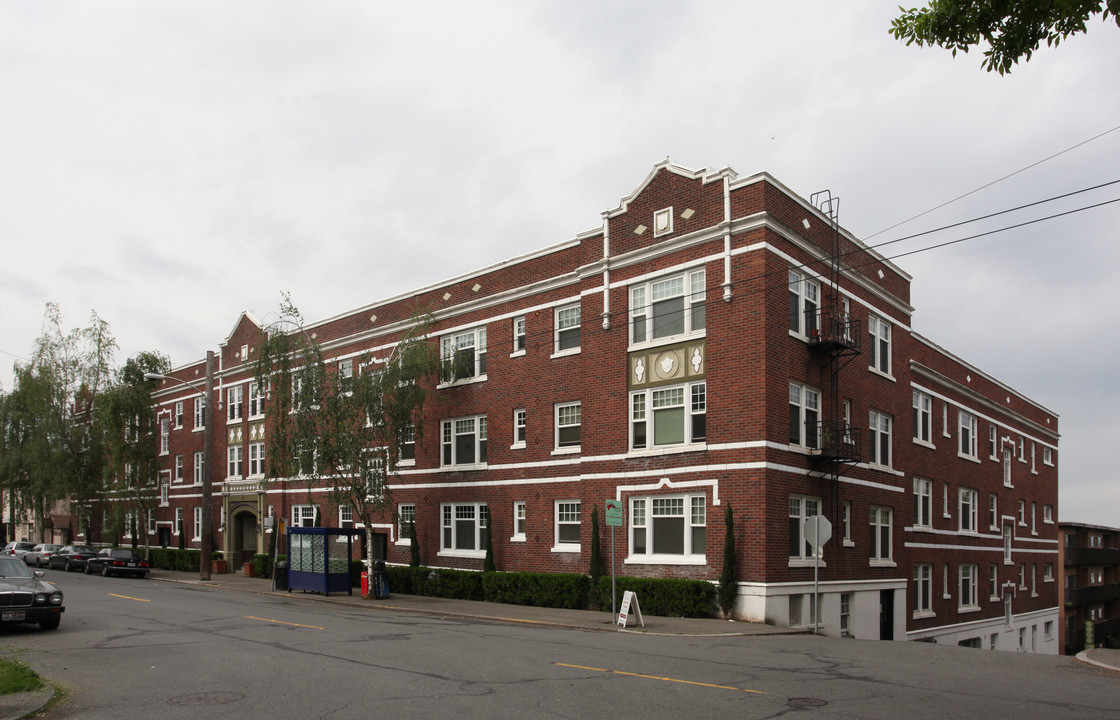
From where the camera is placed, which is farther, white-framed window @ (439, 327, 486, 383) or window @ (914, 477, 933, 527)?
window @ (914, 477, 933, 527)

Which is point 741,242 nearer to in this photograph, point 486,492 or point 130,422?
point 486,492

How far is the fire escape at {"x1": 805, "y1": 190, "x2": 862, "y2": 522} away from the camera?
26375 millimetres

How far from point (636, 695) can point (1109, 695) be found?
636cm

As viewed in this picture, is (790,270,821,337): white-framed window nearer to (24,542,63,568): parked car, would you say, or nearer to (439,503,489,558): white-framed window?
(439,503,489,558): white-framed window

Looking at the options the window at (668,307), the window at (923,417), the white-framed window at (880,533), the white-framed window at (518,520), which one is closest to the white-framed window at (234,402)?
the white-framed window at (518,520)

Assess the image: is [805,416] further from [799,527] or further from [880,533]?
[880,533]

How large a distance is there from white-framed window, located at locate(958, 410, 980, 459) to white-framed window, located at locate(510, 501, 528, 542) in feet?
69.4

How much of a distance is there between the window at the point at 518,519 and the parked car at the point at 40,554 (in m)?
30.0

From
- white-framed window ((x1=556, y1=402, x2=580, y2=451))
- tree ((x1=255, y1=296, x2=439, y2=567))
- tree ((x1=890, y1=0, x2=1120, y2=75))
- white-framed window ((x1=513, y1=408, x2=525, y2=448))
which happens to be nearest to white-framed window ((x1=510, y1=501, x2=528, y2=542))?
white-framed window ((x1=513, y1=408, x2=525, y2=448))

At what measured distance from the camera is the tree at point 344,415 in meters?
30.4

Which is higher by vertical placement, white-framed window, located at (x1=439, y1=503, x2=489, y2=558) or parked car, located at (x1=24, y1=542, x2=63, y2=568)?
white-framed window, located at (x1=439, y1=503, x2=489, y2=558)

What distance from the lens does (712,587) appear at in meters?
23.8

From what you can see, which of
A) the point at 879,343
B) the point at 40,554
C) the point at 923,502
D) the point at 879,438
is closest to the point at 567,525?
the point at 879,438

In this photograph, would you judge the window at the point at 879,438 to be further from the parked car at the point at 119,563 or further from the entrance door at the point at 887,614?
the parked car at the point at 119,563
